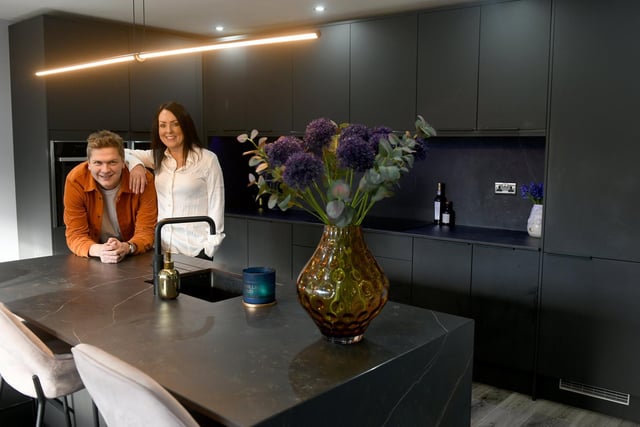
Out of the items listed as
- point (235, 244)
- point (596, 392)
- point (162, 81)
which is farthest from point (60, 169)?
point (596, 392)

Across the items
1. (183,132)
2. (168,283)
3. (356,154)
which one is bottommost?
(168,283)

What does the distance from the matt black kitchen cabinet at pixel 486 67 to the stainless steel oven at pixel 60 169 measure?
2617mm

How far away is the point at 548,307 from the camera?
11.0 feet

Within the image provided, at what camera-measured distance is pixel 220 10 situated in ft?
13.9

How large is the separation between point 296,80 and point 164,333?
325cm

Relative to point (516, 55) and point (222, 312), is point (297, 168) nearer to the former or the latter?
point (222, 312)

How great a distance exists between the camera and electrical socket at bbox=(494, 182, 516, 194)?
13.3ft

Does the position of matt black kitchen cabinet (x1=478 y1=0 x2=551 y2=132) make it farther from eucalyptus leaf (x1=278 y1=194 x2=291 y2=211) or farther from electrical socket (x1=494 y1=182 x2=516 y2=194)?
eucalyptus leaf (x1=278 y1=194 x2=291 y2=211)

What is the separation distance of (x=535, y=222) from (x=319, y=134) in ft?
8.11

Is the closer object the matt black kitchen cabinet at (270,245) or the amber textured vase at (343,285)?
the amber textured vase at (343,285)

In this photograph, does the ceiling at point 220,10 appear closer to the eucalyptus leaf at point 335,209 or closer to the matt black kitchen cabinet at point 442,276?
the matt black kitchen cabinet at point 442,276

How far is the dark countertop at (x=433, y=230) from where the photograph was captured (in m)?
3.56

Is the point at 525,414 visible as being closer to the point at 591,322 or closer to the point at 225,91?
the point at 591,322

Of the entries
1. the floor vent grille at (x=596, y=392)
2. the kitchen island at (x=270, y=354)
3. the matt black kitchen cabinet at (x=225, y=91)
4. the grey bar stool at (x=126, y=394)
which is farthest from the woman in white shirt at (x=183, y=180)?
the floor vent grille at (x=596, y=392)
